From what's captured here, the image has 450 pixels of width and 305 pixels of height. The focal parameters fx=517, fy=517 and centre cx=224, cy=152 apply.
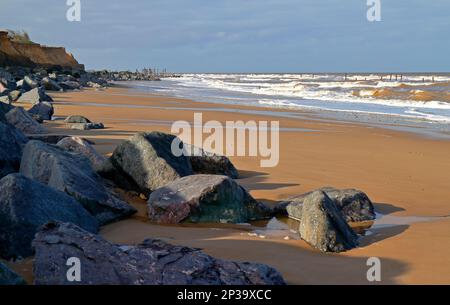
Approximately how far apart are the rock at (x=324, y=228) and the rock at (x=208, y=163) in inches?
90.5

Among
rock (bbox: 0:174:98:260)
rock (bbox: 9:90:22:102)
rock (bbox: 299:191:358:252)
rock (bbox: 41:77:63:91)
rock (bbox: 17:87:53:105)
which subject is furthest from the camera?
rock (bbox: 41:77:63:91)

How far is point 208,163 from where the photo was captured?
681 cm

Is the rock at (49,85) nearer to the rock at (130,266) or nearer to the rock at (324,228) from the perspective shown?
the rock at (324,228)

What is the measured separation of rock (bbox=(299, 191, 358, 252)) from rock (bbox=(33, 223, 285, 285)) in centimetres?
114

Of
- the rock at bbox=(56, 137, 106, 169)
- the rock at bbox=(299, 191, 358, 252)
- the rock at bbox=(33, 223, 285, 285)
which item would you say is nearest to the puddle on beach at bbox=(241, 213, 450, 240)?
the rock at bbox=(299, 191, 358, 252)

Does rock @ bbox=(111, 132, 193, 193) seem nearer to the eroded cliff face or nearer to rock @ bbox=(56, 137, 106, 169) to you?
rock @ bbox=(56, 137, 106, 169)

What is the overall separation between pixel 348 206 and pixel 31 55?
219ft

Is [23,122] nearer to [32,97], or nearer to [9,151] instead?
[9,151]

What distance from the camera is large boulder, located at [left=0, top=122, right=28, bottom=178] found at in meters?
5.51

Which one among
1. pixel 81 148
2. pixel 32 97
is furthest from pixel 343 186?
pixel 32 97

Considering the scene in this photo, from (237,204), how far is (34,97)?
1388 centimetres

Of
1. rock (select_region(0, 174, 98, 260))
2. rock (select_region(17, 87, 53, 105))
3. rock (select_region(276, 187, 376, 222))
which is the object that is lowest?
rock (select_region(276, 187, 376, 222))
